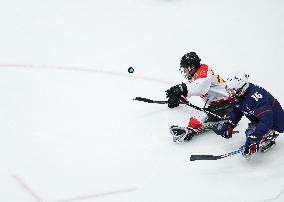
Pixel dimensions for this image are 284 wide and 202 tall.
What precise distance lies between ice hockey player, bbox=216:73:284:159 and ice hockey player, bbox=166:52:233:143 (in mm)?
326

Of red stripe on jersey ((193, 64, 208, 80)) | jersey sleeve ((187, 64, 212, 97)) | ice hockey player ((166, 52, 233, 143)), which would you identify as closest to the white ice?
ice hockey player ((166, 52, 233, 143))

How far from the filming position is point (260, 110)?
451 cm

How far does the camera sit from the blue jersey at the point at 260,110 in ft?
14.6

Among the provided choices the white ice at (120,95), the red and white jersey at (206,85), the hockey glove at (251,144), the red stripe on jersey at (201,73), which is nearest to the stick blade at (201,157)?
the white ice at (120,95)

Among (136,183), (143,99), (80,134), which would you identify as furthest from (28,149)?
(143,99)

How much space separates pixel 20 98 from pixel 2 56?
140cm

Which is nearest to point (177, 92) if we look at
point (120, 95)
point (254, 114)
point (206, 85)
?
point (206, 85)

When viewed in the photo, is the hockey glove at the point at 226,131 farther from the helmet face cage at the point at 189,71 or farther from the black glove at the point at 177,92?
the helmet face cage at the point at 189,71

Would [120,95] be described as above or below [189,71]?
below

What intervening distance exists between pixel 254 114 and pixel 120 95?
2025 millimetres

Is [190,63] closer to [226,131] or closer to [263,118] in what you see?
[226,131]

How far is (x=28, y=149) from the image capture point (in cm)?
450

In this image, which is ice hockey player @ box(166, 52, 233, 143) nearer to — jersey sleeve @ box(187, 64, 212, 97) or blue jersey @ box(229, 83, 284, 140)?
jersey sleeve @ box(187, 64, 212, 97)
